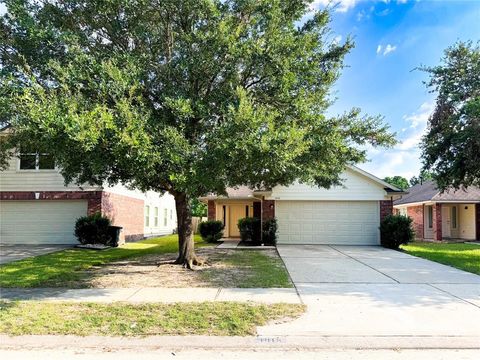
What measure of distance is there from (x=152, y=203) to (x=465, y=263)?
20.0m

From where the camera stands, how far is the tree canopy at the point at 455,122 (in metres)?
13.8

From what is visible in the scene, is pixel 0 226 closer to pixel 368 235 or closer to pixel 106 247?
pixel 106 247

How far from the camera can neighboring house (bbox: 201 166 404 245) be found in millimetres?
20141

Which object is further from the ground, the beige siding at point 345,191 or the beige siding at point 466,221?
the beige siding at point 345,191

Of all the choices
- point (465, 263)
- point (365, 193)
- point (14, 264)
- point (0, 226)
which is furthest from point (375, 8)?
point (0, 226)

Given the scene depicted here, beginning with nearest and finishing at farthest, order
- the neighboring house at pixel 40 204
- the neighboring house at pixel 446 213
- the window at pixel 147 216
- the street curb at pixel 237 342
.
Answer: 1. the street curb at pixel 237 342
2. the neighboring house at pixel 40 204
3. the neighboring house at pixel 446 213
4. the window at pixel 147 216

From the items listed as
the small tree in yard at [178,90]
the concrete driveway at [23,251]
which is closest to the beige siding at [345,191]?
the small tree in yard at [178,90]

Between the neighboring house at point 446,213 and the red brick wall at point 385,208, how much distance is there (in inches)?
174

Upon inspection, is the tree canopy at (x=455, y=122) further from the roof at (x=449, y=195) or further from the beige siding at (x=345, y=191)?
the roof at (x=449, y=195)

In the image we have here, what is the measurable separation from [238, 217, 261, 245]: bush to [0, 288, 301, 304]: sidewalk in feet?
39.6

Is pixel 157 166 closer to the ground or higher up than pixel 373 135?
closer to the ground

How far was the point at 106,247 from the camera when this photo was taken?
18.1 meters

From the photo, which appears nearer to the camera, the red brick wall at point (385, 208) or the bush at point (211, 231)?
the red brick wall at point (385, 208)

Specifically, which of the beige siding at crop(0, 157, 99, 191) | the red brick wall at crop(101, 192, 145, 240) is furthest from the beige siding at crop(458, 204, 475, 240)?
the beige siding at crop(0, 157, 99, 191)
